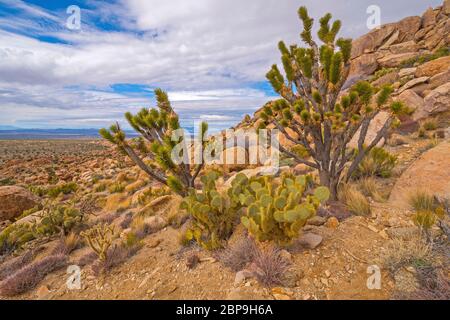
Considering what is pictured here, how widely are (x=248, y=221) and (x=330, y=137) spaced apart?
2.66 m

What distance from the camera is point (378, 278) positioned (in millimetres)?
2586

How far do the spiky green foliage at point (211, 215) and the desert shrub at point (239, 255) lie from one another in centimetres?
34

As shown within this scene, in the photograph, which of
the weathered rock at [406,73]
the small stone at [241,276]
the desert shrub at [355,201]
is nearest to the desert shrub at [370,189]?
the desert shrub at [355,201]

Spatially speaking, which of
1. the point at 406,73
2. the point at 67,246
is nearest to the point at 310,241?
the point at 67,246

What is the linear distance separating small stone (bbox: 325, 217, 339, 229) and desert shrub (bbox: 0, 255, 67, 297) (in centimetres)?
453

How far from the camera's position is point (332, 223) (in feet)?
12.3

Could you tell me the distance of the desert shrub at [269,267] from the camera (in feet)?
8.68

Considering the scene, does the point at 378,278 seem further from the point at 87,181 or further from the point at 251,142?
the point at 87,181

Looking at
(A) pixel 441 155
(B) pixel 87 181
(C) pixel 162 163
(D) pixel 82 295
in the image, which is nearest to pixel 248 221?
(C) pixel 162 163

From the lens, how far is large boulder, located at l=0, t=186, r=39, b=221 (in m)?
8.89

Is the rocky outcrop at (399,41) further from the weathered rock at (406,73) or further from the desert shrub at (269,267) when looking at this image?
the desert shrub at (269,267)

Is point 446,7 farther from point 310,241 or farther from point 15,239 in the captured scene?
point 15,239

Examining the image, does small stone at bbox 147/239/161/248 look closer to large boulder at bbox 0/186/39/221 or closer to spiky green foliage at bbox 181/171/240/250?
spiky green foliage at bbox 181/171/240/250

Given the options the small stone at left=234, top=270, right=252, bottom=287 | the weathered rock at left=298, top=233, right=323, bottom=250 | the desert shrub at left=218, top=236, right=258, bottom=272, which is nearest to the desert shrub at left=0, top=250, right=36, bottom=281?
the desert shrub at left=218, top=236, right=258, bottom=272
